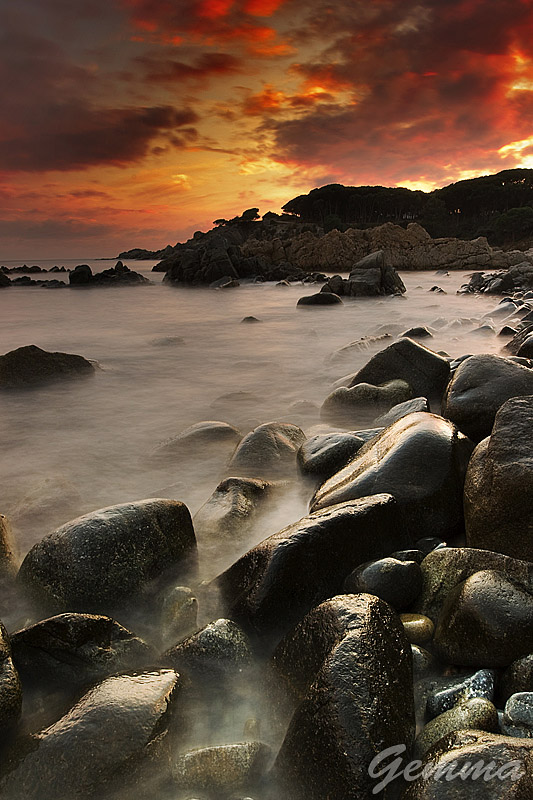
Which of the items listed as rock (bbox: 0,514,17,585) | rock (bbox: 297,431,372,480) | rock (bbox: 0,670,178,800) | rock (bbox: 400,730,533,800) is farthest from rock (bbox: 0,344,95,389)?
rock (bbox: 400,730,533,800)

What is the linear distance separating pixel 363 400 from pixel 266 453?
63.7 inches

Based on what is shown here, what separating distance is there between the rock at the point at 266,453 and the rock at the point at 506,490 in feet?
5.38

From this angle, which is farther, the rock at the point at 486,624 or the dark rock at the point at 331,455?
the dark rock at the point at 331,455

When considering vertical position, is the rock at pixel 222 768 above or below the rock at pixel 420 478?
below

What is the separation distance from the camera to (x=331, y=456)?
148 inches

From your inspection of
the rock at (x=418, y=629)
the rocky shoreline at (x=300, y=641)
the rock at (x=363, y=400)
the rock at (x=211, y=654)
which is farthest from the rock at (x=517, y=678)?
the rock at (x=363, y=400)

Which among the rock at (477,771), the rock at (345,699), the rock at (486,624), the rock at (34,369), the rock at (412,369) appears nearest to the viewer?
the rock at (477,771)

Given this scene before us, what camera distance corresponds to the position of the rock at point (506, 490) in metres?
2.37

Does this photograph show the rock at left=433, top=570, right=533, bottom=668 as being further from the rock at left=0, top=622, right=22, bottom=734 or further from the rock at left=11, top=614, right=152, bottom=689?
the rock at left=0, top=622, right=22, bottom=734

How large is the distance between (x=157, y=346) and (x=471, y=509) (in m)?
9.09

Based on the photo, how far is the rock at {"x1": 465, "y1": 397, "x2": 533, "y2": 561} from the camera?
2369 millimetres

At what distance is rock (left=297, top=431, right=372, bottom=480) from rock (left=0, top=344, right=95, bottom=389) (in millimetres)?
4921

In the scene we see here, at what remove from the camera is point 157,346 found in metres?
10.9

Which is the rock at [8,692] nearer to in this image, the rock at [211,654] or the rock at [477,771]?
the rock at [211,654]
